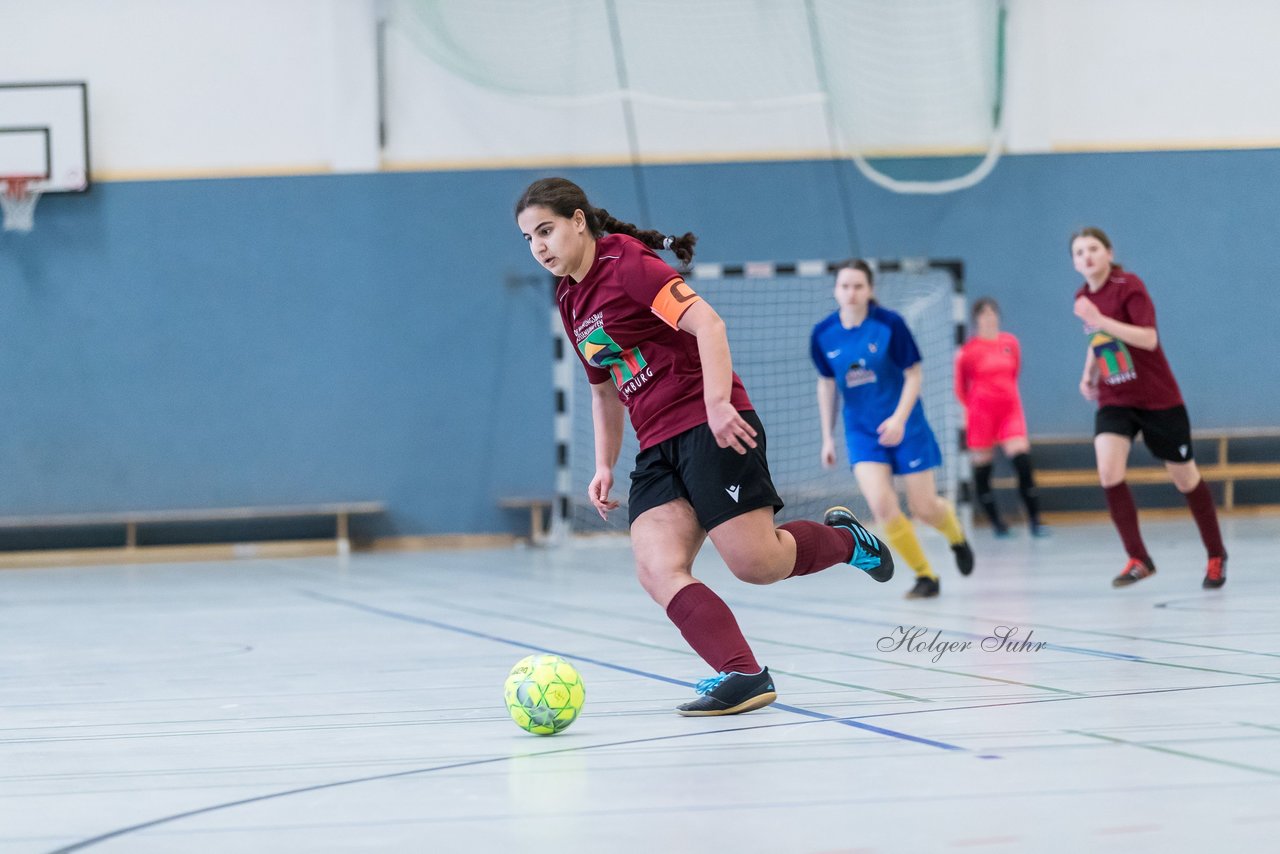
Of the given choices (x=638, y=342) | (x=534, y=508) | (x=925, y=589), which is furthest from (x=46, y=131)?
(x=638, y=342)

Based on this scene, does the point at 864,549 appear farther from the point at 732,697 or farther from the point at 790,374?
the point at 790,374

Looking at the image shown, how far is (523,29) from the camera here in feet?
40.4

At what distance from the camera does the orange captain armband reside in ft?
12.1

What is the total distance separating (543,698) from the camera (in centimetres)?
349

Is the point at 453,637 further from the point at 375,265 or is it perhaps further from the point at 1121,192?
the point at 1121,192

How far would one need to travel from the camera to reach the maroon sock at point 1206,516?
685 centimetres

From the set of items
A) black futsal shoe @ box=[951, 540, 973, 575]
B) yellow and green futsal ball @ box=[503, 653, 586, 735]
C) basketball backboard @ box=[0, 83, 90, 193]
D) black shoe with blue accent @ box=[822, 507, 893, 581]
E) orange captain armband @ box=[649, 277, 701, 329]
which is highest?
basketball backboard @ box=[0, 83, 90, 193]

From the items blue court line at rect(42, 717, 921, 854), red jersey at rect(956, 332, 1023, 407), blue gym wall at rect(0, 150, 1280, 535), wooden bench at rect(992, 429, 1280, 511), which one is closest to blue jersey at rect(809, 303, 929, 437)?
blue court line at rect(42, 717, 921, 854)

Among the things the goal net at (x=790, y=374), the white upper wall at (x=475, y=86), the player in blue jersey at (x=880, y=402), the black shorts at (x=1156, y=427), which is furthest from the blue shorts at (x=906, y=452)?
the white upper wall at (x=475, y=86)

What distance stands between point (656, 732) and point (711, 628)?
0.35m

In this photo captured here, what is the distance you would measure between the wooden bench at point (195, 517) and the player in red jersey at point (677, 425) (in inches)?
344

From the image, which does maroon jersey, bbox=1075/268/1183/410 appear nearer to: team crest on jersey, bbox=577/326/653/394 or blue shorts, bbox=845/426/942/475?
blue shorts, bbox=845/426/942/475

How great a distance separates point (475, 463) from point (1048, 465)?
522cm

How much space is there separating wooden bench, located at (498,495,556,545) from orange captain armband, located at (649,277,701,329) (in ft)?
29.1
